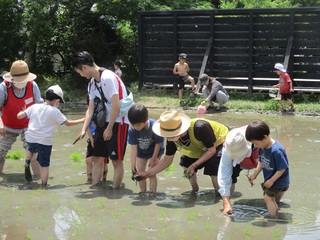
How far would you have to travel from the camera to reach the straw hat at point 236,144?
6701 millimetres

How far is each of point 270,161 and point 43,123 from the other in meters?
3.12

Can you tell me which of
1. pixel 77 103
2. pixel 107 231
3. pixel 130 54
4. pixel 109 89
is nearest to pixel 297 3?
pixel 130 54

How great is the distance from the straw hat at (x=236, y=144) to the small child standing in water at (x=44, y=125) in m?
2.29

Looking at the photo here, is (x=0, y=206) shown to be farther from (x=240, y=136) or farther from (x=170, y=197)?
(x=240, y=136)

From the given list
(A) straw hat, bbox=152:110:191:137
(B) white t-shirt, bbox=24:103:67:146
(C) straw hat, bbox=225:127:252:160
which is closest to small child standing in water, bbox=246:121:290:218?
(C) straw hat, bbox=225:127:252:160

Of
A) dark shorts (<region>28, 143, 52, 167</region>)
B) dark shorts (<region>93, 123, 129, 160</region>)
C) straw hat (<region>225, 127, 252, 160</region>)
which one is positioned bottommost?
dark shorts (<region>28, 143, 52, 167</region>)

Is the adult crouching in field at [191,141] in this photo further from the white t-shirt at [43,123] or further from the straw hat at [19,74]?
the straw hat at [19,74]

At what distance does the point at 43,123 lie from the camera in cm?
818

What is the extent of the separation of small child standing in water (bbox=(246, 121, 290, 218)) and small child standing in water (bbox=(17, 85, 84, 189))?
2.65m

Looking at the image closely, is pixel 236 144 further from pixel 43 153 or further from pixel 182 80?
pixel 182 80

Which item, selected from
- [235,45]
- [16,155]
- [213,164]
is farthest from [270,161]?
[235,45]

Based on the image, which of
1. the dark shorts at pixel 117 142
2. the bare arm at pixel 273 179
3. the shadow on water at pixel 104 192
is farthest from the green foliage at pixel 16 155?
the bare arm at pixel 273 179

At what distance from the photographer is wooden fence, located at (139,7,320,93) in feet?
58.2

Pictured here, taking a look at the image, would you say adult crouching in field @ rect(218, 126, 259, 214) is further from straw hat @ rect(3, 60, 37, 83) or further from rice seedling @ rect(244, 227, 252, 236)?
straw hat @ rect(3, 60, 37, 83)
